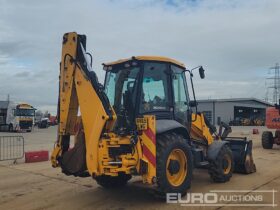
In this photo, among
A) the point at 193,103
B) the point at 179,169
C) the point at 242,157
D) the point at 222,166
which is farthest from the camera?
the point at 242,157

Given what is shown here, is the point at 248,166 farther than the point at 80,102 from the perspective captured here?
Yes

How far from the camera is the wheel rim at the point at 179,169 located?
279 inches

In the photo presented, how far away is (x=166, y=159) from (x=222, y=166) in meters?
2.61

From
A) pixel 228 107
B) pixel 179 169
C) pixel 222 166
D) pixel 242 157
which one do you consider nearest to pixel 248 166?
pixel 242 157

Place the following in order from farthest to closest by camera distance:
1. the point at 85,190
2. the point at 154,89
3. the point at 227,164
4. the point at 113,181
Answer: the point at 227,164, the point at 113,181, the point at 85,190, the point at 154,89

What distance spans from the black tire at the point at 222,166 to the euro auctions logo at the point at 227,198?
0.82 m

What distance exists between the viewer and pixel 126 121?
7.10 m

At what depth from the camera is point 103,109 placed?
6570 millimetres

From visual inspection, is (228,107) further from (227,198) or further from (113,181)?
(227,198)

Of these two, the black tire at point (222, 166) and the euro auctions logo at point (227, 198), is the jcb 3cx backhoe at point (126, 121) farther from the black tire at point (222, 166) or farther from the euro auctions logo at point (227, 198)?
the black tire at point (222, 166)

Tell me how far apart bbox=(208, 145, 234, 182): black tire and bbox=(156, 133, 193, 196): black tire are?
4.83 ft

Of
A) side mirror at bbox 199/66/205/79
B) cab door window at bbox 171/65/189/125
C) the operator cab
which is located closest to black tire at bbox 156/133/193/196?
the operator cab

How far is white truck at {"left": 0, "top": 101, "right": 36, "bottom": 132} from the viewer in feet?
127

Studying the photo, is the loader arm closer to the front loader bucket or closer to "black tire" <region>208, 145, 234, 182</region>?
"black tire" <region>208, 145, 234, 182</region>
